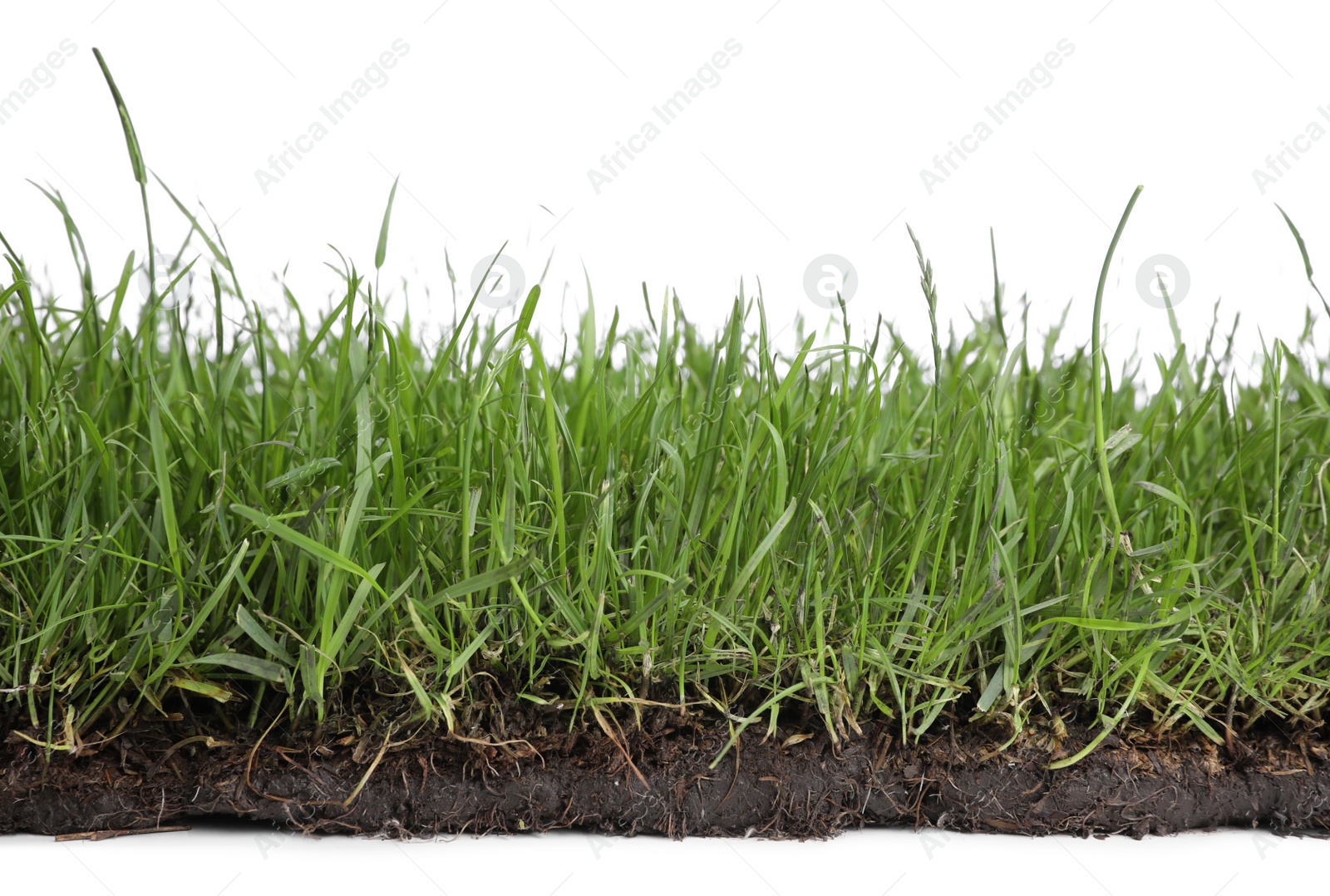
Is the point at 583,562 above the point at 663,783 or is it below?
above

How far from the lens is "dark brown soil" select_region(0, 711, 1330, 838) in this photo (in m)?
0.91

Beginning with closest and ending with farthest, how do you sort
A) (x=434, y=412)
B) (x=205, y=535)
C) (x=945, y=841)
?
(x=205, y=535) < (x=945, y=841) < (x=434, y=412)

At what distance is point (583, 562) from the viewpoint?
0.89m

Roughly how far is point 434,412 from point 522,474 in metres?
0.20

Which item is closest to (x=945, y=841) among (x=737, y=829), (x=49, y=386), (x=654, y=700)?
(x=737, y=829)

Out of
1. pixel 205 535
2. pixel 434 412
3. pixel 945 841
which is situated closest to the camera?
pixel 205 535

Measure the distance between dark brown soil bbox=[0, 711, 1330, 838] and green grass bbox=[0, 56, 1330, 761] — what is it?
0.09 feet

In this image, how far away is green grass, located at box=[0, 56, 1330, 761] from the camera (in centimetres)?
89

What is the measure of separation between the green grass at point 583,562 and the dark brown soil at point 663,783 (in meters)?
0.03

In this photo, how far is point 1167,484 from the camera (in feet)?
3.85

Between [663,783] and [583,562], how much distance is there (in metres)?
0.23

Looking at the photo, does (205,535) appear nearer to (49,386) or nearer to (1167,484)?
(49,386)

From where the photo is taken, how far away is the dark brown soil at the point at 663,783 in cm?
91

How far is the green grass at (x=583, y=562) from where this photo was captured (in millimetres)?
894
